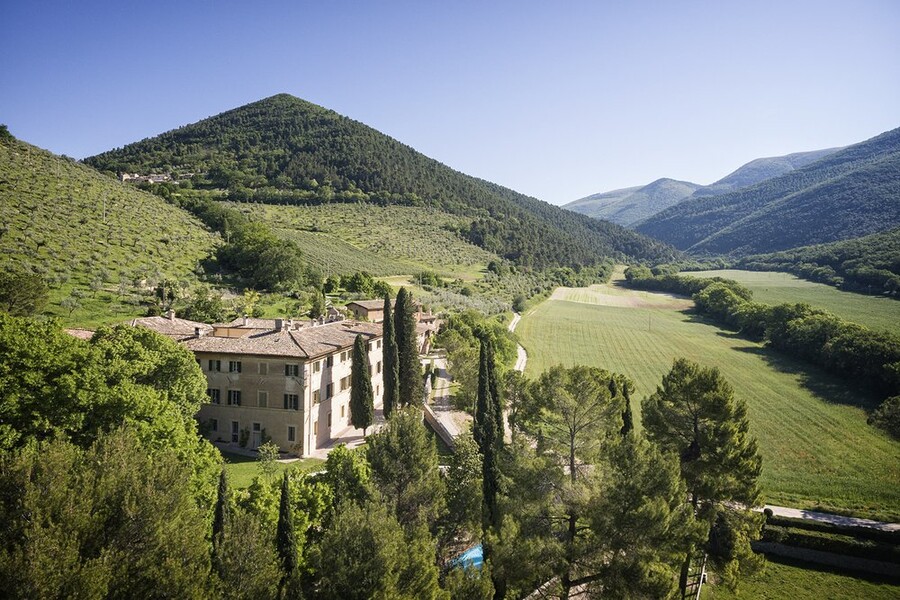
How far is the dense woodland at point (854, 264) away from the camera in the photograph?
349ft

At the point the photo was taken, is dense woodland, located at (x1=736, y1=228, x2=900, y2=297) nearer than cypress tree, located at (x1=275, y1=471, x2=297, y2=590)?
No

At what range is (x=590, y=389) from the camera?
82.3ft

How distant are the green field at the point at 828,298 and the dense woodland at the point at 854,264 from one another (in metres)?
3.22

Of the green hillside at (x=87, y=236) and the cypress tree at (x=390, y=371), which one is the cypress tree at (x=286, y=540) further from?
the green hillside at (x=87, y=236)

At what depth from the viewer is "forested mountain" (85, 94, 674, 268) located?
150250 mm

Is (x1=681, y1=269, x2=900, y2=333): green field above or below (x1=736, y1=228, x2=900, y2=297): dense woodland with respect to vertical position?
below

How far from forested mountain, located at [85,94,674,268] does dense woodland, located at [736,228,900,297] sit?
62.5 metres

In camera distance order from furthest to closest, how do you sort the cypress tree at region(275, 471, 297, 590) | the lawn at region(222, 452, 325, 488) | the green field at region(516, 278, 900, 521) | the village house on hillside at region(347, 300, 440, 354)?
the village house on hillside at region(347, 300, 440, 354) → the green field at region(516, 278, 900, 521) → the lawn at region(222, 452, 325, 488) → the cypress tree at region(275, 471, 297, 590)

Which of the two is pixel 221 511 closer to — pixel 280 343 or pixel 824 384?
pixel 280 343

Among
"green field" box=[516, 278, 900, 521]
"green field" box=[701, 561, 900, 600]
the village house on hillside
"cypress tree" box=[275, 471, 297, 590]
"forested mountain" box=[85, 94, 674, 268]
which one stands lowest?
"green field" box=[701, 561, 900, 600]

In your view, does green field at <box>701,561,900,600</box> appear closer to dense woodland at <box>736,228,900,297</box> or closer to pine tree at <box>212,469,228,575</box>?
pine tree at <box>212,469,228,575</box>

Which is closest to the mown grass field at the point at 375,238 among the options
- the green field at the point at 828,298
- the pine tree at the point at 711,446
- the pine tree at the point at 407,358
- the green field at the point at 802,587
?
the pine tree at the point at 407,358

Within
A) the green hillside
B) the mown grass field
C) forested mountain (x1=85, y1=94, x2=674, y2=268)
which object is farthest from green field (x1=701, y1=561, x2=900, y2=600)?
forested mountain (x1=85, y1=94, x2=674, y2=268)

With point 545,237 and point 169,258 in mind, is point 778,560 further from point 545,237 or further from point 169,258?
point 545,237
